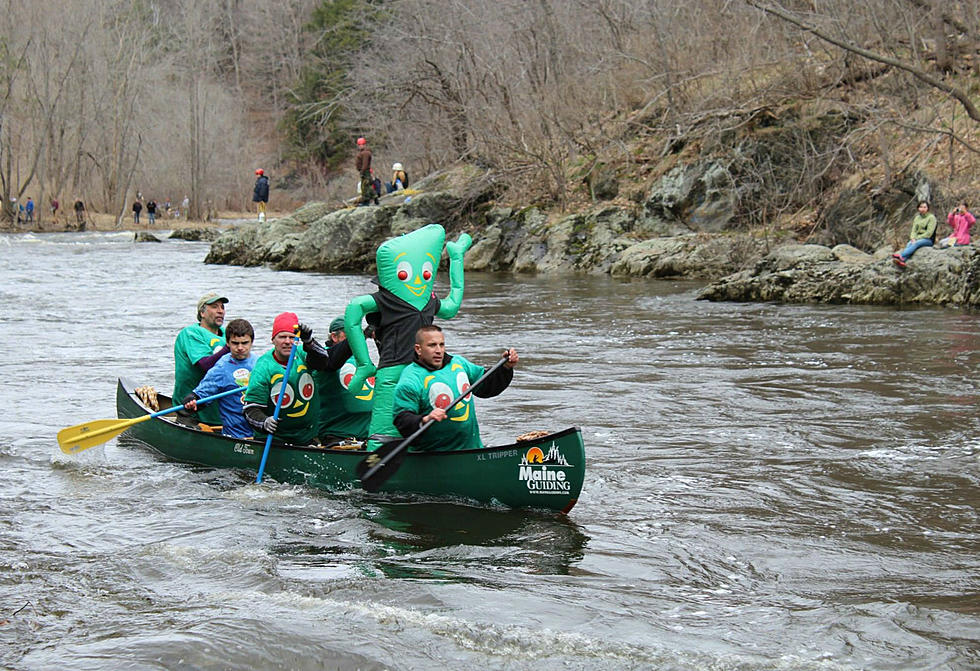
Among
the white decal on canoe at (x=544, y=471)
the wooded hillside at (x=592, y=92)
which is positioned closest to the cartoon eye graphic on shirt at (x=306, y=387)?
the white decal on canoe at (x=544, y=471)

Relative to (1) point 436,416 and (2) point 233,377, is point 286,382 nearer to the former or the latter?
(2) point 233,377

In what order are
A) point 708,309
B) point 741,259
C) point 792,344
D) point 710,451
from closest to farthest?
point 710,451 → point 792,344 → point 708,309 → point 741,259

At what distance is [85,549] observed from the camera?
683 cm

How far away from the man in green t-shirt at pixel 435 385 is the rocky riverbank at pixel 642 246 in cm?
1182

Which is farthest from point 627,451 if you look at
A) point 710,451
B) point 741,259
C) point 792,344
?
point 741,259

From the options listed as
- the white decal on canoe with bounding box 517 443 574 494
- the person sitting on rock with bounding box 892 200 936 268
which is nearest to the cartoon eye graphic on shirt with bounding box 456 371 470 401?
the white decal on canoe with bounding box 517 443 574 494

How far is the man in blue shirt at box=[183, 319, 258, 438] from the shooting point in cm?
878

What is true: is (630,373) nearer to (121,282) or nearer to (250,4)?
(121,282)

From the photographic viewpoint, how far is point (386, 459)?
23.8 ft

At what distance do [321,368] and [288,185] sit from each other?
61065mm

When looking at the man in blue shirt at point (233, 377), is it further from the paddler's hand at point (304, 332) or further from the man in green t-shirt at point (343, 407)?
the paddler's hand at point (304, 332)

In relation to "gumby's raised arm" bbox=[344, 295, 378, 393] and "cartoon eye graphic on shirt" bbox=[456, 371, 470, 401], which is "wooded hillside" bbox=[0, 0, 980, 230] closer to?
"gumby's raised arm" bbox=[344, 295, 378, 393]

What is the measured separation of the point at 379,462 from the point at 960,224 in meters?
13.4

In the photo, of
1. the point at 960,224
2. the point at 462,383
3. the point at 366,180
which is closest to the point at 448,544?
the point at 462,383
